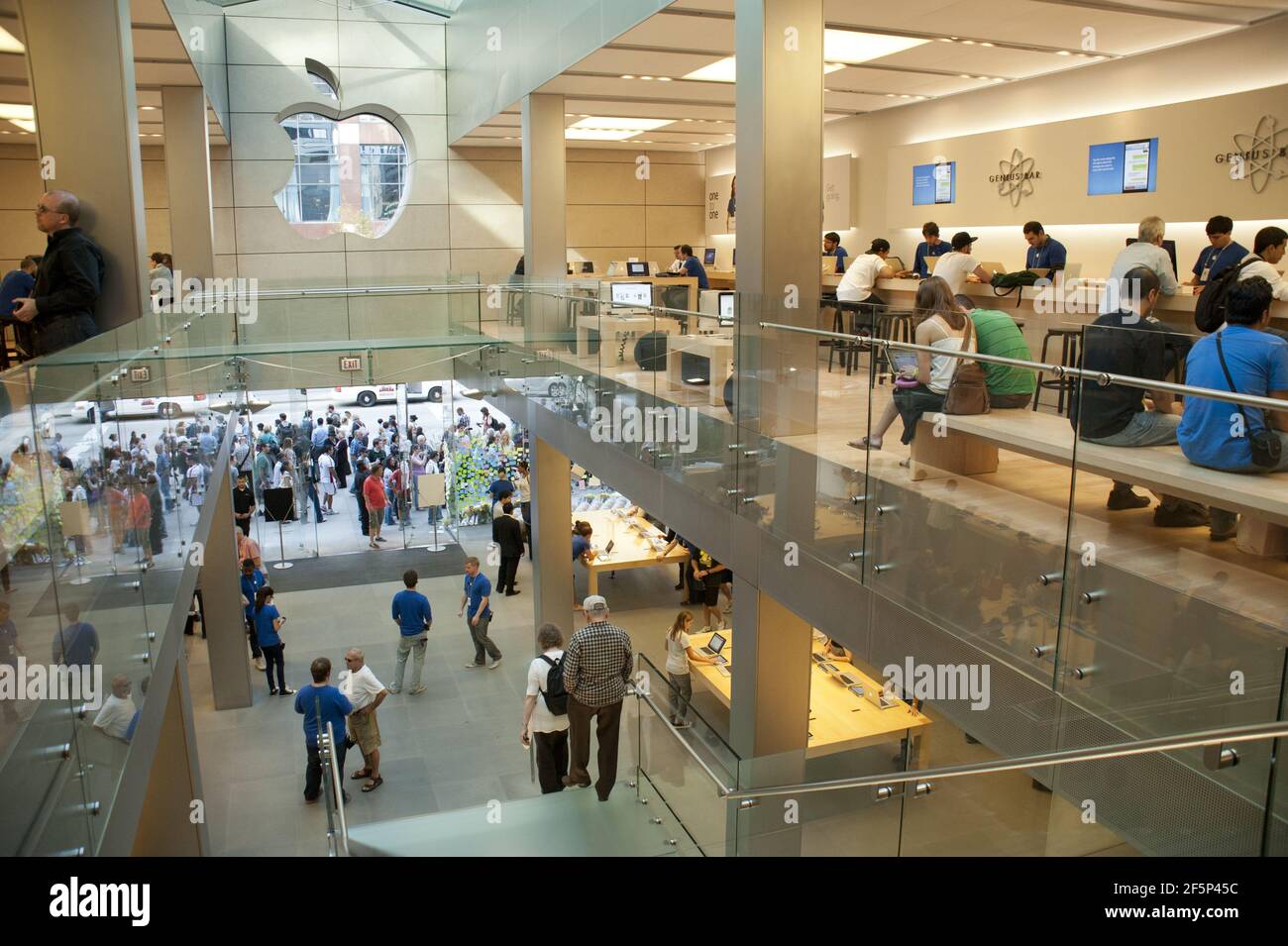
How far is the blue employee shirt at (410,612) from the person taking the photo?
39.5 ft

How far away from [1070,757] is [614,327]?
6.52 meters

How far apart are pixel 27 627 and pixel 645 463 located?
6.44m

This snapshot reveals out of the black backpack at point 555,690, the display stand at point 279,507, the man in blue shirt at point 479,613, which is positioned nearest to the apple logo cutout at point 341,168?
the display stand at point 279,507

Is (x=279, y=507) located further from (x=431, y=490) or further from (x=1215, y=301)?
(x=1215, y=301)

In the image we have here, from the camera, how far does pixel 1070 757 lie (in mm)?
3168

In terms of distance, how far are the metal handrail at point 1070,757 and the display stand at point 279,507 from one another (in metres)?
14.0

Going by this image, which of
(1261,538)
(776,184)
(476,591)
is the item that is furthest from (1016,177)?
(1261,538)

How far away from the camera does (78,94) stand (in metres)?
6.59

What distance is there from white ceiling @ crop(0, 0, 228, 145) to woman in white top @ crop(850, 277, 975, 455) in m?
6.99

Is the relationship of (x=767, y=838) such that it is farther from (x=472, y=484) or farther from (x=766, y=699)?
(x=472, y=484)

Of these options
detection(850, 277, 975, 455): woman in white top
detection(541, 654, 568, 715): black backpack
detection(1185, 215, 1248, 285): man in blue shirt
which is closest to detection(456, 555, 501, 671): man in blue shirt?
detection(541, 654, 568, 715): black backpack

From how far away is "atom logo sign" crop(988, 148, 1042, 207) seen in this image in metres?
12.4

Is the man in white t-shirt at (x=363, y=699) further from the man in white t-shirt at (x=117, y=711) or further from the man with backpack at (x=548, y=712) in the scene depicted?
the man in white t-shirt at (x=117, y=711)

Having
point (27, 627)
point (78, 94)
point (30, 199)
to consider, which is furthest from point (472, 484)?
point (27, 627)
